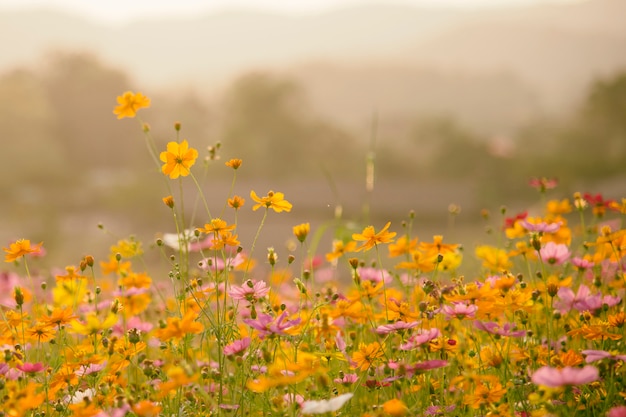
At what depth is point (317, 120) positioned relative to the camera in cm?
1240

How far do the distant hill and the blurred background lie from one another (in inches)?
2.4

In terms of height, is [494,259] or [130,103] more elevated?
[130,103]

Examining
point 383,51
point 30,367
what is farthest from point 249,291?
point 383,51

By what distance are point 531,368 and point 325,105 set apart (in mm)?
14853

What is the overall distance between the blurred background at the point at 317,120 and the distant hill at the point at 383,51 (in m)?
0.06

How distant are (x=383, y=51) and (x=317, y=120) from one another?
20.9ft

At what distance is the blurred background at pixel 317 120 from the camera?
29.5ft

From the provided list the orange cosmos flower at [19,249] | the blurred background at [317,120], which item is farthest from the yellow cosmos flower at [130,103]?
the blurred background at [317,120]

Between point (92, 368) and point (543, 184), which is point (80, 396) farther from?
point (543, 184)

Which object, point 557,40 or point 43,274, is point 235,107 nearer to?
point 557,40

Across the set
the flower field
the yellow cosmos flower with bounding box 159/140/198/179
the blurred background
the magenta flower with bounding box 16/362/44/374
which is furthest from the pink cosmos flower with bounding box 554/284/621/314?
the blurred background

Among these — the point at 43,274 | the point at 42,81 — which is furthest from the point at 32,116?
the point at 43,274

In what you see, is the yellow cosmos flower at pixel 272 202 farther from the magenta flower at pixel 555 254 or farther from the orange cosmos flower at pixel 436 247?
the magenta flower at pixel 555 254

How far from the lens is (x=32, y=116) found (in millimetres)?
10594
